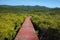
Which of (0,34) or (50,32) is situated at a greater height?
(50,32)

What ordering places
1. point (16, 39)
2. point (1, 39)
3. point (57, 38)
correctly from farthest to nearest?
point (16, 39), point (1, 39), point (57, 38)

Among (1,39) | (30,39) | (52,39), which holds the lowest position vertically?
(30,39)

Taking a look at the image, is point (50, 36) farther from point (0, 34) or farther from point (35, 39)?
point (35, 39)

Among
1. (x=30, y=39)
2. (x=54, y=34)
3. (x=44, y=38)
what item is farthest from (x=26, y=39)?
(x=54, y=34)

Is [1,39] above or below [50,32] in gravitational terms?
below

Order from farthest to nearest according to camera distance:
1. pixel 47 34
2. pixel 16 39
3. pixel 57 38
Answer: pixel 16 39
pixel 47 34
pixel 57 38

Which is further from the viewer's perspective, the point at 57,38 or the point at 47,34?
the point at 47,34

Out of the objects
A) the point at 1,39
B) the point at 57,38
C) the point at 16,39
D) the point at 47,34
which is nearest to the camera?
the point at 57,38

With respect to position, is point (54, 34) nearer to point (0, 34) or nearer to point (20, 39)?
point (0, 34)

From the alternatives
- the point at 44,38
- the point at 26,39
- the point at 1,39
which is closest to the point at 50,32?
the point at 44,38
